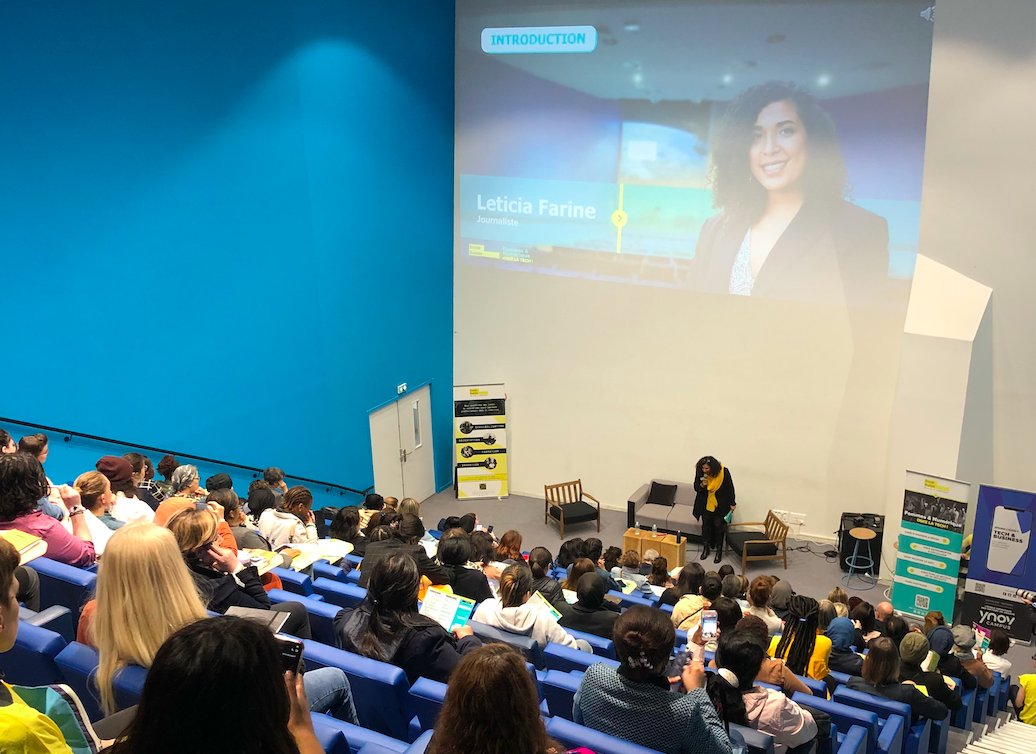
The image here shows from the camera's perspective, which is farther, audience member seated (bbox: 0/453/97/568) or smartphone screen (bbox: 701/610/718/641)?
smartphone screen (bbox: 701/610/718/641)

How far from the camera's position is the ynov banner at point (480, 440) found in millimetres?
12750

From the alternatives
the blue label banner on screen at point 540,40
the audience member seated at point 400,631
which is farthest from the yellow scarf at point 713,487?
the audience member seated at point 400,631

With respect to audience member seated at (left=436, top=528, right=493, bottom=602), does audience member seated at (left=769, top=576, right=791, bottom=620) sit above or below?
below

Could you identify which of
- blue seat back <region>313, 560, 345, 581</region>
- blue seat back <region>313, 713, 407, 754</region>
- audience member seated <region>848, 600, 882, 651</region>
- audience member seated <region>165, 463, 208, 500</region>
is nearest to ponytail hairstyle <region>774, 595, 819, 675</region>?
audience member seated <region>848, 600, 882, 651</region>

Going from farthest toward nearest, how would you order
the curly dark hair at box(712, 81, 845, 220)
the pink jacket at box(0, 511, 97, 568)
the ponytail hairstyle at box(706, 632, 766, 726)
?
the curly dark hair at box(712, 81, 845, 220), the pink jacket at box(0, 511, 97, 568), the ponytail hairstyle at box(706, 632, 766, 726)

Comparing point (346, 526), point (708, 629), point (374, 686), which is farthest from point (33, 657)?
point (346, 526)

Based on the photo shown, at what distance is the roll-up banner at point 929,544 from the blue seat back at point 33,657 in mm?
8113

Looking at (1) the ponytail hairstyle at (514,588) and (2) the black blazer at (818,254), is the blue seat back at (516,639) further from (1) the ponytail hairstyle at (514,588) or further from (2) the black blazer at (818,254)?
(2) the black blazer at (818,254)

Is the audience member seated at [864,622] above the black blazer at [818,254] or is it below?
below

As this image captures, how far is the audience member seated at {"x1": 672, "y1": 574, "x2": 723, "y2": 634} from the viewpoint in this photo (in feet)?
20.8

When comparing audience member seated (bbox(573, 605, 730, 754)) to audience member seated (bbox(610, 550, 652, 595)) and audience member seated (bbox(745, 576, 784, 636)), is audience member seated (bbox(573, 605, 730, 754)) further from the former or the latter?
audience member seated (bbox(610, 550, 652, 595))

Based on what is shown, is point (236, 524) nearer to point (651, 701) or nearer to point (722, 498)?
point (651, 701)

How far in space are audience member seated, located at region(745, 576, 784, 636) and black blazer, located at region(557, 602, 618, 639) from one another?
1202mm

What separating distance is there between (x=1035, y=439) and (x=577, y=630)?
6588mm
